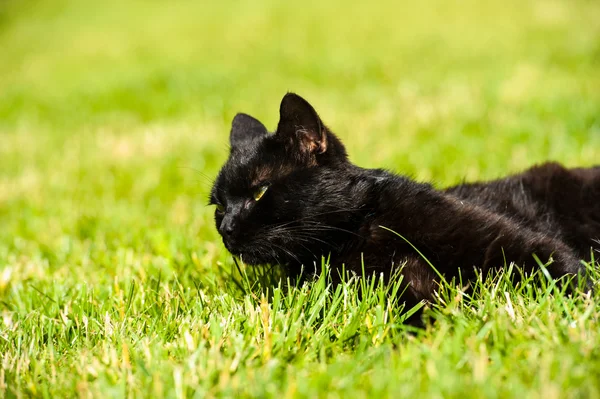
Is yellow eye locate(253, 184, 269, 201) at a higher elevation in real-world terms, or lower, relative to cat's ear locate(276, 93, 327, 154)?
lower

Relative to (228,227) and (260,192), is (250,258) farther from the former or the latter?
(260,192)

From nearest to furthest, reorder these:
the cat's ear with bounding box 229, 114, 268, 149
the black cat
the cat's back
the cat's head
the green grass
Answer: the green grass < the black cat < the cat's head < the cat's back < the cat's ear with bounding box 229, 114, 268, 149

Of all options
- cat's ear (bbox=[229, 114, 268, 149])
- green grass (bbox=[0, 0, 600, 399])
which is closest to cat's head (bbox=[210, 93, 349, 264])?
green grass (bbox=[0, 0, 600, 399])

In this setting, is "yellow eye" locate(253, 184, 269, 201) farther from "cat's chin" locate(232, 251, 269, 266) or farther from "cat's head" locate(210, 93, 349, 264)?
"cat's chin" locate(232, 251, 269, 266)

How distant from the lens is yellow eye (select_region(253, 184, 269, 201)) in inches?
106

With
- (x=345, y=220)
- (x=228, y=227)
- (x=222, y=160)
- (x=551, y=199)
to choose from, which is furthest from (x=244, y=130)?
(x=222, y=160)

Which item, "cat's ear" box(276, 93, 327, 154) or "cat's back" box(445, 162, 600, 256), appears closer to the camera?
"cat's ear" box(276, 93, 327, 154)

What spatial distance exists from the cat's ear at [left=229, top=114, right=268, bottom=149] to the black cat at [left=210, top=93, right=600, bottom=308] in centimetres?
31

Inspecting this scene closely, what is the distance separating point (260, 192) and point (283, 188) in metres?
0.12

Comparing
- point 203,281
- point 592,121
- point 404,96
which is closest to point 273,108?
point 404,96

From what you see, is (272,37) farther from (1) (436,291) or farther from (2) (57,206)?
(1) (436,291)

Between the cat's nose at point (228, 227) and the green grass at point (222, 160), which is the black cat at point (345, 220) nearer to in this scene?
the cat's nose at point (228, 227)

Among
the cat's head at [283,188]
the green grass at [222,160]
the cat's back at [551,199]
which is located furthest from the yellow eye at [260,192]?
the cat's back at [551,199]

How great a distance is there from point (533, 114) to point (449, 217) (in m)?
4.30
